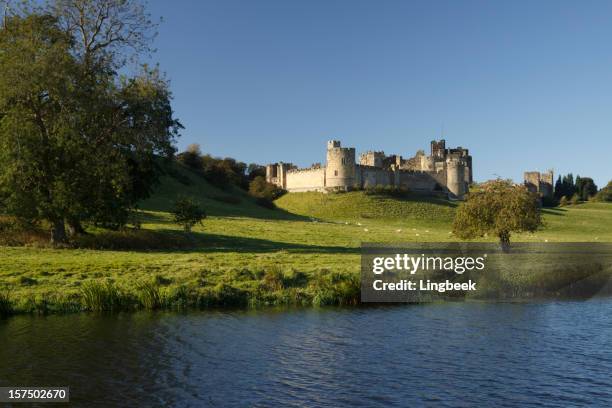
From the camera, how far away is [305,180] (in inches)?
5133

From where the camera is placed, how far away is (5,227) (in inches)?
1442

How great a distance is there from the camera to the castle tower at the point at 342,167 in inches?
4707

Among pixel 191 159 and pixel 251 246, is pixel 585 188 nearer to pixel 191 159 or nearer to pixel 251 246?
pixel 191 159

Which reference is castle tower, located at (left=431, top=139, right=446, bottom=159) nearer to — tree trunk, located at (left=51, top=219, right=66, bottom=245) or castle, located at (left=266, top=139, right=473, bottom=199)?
castle, located at (left=266, top=139, right=473, bottom=199)

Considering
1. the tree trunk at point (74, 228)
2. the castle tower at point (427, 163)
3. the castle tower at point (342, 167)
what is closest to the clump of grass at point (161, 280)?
the tree trunk at point (74, 228)

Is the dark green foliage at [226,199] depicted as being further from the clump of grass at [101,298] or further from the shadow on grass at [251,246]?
the clump of grass at [101,298]

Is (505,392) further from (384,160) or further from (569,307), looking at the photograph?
(384,160)

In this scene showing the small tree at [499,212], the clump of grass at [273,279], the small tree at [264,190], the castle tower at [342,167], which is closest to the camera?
the clump of grass at [273,279]

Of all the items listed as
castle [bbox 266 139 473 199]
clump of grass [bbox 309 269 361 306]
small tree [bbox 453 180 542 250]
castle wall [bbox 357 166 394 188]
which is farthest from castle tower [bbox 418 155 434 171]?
clump of grass [bbox 309 269 361 306]

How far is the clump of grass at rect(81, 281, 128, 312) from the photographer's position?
23.3 metres

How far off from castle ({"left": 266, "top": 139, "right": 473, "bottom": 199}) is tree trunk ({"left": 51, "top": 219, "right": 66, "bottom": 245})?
85.6 m

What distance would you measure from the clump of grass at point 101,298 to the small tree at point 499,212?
24.9 metres

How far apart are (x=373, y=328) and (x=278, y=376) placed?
21.2 feet

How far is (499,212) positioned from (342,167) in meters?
80.8
